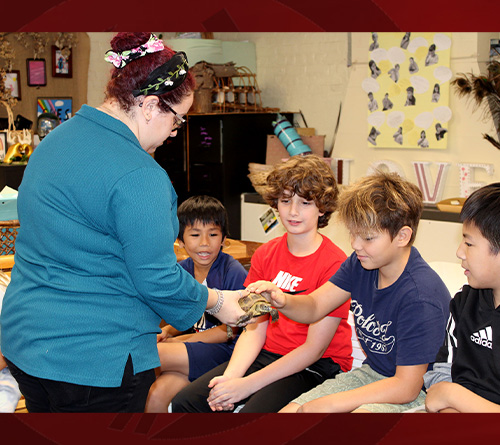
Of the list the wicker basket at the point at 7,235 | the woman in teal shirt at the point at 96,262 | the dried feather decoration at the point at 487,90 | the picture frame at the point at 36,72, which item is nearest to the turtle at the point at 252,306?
the woman in teal shirt at the point at 96,262

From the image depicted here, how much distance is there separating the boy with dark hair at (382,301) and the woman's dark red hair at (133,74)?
2.06ft

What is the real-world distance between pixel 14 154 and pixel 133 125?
3.94 meters

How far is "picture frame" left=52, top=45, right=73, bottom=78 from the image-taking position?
19.9ft

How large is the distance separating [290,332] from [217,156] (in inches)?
145

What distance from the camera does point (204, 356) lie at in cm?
231

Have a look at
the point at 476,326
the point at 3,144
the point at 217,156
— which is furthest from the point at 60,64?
the point at 476,326

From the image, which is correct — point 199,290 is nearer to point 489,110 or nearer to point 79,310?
point 79,310

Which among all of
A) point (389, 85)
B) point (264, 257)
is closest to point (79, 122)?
point (264, 257)

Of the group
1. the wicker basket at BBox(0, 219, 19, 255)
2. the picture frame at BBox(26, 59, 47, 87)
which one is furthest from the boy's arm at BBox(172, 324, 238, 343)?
the picture frame at BBox(26, 59, 47, 87)

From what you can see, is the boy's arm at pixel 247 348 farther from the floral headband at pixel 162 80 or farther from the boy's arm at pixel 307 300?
the floral headband at pixel 162 80

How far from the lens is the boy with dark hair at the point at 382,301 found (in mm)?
1700

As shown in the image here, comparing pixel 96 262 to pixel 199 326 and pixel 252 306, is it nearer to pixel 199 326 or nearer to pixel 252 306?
pixel 252 306

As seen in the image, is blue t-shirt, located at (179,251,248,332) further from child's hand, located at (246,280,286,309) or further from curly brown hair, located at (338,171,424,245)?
curly brown hair, located at (338,171,424,245)

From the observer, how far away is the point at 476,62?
4.68 m
